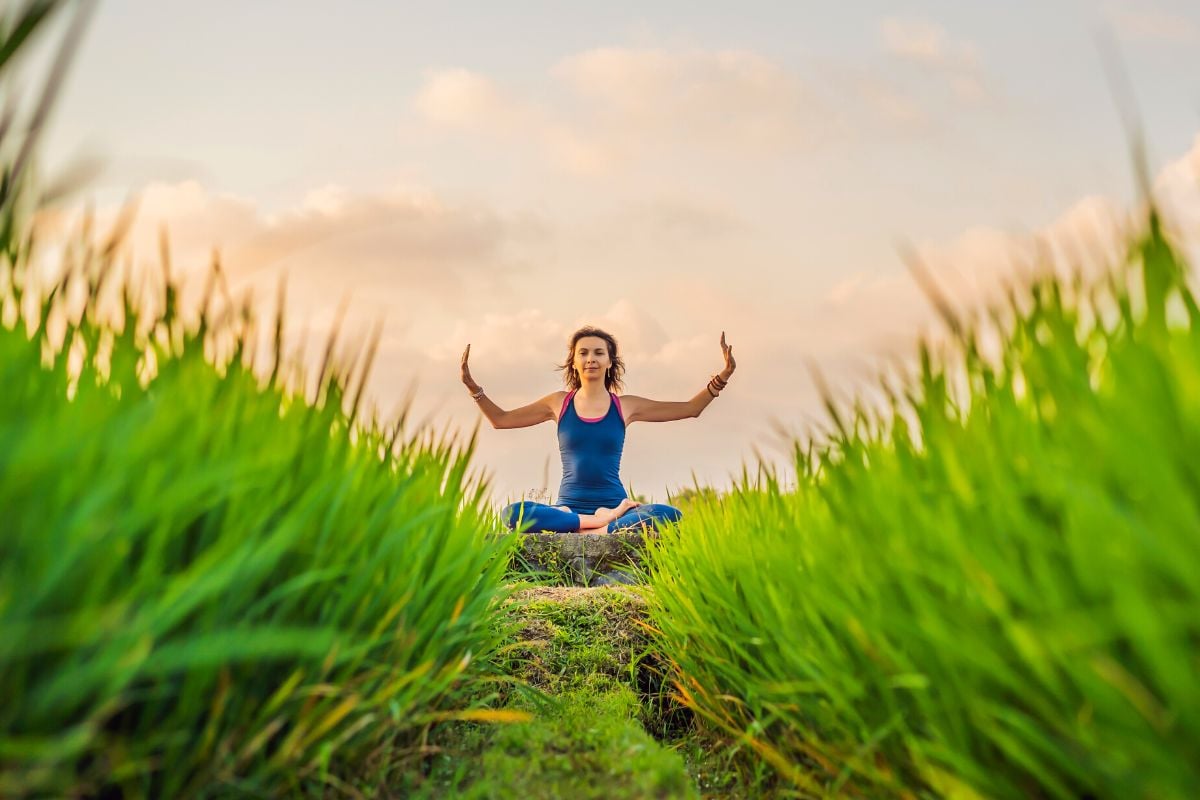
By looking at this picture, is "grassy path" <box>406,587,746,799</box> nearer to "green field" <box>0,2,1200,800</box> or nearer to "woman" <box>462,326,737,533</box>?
"green field" <box>0,2,1200,800</box>

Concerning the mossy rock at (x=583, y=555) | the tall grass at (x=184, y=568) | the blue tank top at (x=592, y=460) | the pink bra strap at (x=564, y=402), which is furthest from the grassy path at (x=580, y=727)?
the pink bra strap at (x=564, y=402)

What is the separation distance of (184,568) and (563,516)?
4.90m

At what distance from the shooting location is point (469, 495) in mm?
3264

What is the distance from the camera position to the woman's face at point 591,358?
7688mm

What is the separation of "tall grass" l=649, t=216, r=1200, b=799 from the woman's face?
546cm

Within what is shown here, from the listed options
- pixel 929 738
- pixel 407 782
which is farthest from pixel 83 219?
pixel 929 738

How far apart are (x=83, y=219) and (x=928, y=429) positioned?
187 cm

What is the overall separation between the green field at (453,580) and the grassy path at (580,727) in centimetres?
2

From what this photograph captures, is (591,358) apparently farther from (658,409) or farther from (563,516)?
(563,516)

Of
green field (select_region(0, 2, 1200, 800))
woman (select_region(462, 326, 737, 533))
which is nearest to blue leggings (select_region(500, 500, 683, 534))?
woman (select_region(462, 326, 737, 533))

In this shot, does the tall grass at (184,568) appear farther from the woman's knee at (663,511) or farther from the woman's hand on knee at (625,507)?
the woman's hand on knee at (625,507)

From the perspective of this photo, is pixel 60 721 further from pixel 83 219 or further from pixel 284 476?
pixel 83 219

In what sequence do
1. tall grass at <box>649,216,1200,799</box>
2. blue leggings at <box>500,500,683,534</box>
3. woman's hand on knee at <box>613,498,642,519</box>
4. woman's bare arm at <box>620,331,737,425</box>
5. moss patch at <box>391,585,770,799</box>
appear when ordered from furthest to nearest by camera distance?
woman's bare arm at <box>620,331,737,425</box> < woman's hand on knee at <box>613,498,642,519</box> < blue leggings at <box>500,500,683,534</box> < moss patch at <box>391,585,770,799</box> < tall grass at <box>649,216,1200,799</box>

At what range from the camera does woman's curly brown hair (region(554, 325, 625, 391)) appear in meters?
8.08
